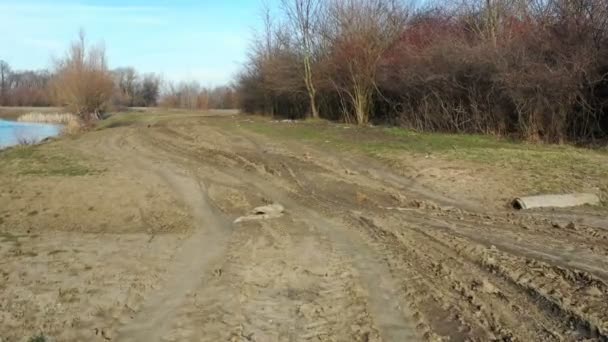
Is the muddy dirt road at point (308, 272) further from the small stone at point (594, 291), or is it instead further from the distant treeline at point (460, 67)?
the distant treeline at point (460, 67)

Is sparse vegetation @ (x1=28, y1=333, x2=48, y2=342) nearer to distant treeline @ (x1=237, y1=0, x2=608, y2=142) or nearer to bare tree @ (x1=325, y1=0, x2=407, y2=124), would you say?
distant treeline @ (x1=237, y1=0, x2=608, y2=142)

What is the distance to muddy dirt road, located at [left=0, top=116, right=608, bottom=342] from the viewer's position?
4855 mm

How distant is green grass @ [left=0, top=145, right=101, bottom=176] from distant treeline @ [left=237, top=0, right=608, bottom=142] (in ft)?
45.0

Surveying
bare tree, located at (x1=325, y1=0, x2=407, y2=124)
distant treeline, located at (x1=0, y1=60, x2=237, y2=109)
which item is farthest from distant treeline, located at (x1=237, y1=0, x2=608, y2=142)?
distant treeline, located at (x1=0, y1=60, x2=237, y2=109)

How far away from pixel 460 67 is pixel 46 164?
15.4 m

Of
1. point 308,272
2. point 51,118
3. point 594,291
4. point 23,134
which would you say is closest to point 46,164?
point 308,272

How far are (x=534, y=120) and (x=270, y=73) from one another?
28645 millimetres

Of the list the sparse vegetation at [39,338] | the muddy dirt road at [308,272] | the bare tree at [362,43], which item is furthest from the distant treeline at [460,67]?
the sparse vegetation at [39,338]

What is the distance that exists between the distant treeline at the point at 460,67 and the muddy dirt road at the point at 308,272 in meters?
10.2

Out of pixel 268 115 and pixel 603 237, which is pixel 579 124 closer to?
pixel 603 237

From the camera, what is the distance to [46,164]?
1564 cm

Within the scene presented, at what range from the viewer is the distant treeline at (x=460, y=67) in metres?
18.9

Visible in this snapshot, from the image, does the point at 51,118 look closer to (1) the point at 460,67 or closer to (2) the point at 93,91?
(2) the point at 93,91

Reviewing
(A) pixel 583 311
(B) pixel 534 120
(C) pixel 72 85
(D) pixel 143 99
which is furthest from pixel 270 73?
(D) pixel 143 99
